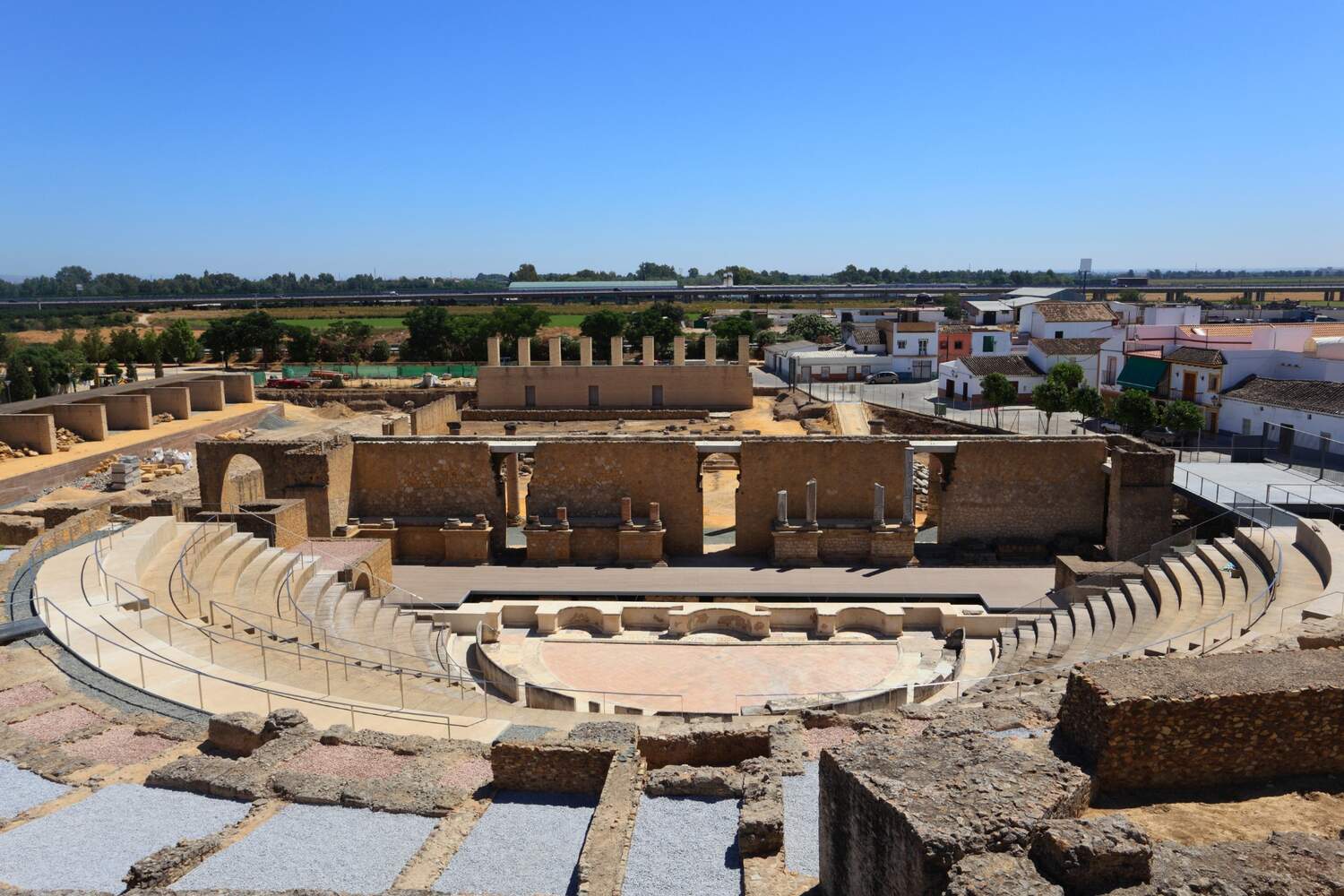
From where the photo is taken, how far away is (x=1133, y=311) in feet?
225

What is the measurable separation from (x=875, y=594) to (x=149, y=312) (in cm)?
14286

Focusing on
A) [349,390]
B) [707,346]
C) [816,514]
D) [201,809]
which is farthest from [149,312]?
[201,809]

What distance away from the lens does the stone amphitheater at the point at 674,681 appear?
8.73 metres

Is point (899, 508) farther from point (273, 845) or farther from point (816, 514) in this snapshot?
point (273, 845)

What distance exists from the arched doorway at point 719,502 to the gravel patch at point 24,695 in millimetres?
16189

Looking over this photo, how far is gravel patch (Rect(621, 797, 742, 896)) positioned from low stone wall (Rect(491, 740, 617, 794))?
719 millimetres

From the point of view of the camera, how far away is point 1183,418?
3303 cm

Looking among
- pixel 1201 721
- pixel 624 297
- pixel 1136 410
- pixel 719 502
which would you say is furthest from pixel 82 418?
pixel 624 297

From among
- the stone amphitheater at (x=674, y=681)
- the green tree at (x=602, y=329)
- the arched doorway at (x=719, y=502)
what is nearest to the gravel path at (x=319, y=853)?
the stone amphitheater at (x=674, y=681)

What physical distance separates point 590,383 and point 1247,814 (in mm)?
42753

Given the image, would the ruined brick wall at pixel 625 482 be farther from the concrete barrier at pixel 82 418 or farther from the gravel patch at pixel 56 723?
the concrete barrier at pixel 82 418

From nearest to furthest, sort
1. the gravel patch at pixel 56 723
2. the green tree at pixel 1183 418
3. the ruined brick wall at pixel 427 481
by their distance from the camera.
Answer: the gravel patch at pixel 56 723 < the ruined brick wall at pixel 427 481 < the green tree at pixel 1183 418

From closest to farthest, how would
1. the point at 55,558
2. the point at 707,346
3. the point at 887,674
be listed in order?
the point at 887,674 < the point at 55,558 < the point at 707,346

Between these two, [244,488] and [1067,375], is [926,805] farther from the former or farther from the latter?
[1067,375]
